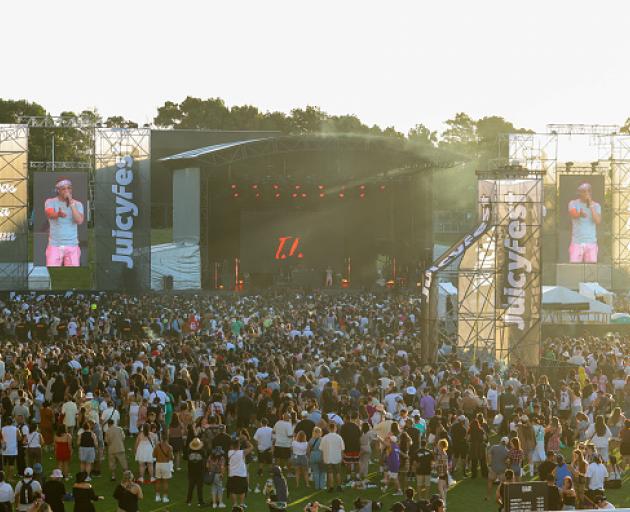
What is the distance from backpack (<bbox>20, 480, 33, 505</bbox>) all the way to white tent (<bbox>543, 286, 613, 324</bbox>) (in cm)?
2194

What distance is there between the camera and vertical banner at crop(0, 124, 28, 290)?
38688mm

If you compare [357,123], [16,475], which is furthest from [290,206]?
[357,123]

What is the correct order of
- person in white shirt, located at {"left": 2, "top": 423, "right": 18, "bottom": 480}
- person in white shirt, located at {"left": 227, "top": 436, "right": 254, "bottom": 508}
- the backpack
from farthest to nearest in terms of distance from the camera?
person in white shirt, located at {"left": 2, "top": 423, "right": 18, "bottom": 480} → person in white shirt, located at {"left": 227, "top": 436, "right": 254, "bottom": 508} → the backpack

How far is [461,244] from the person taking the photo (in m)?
23.5

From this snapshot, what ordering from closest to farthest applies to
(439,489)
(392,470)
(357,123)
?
(439,489) < (392,470) < (357,123)

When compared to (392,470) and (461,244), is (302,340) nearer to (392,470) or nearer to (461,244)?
(461,244)

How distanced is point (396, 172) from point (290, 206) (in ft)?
14.5

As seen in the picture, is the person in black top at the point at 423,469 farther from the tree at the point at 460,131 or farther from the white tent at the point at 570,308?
the tree at the point at 460,131

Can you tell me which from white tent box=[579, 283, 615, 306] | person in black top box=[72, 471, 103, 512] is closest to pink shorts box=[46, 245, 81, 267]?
white tent box=[579, 283, 615, 306]

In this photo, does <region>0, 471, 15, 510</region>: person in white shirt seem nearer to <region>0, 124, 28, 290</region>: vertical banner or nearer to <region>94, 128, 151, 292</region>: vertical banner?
<region>94, 128, 151, 292</region>: vertical banner

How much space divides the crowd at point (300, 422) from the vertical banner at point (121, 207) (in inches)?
561

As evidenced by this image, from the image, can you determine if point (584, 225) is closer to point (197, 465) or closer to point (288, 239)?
point (288, 239)

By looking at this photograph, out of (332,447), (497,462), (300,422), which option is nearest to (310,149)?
(300,422)

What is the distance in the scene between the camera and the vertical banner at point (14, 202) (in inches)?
1523
